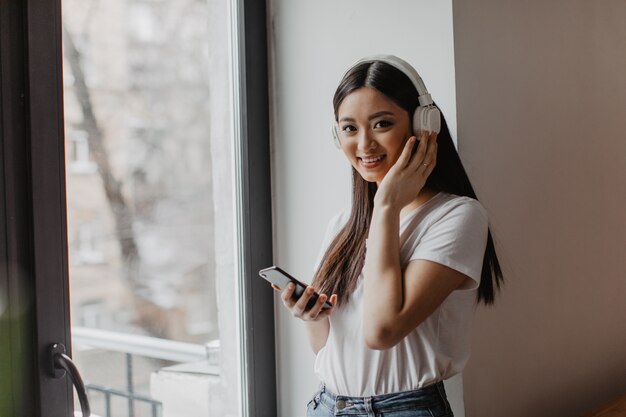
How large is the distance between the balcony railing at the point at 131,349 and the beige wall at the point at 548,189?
0.70 meters

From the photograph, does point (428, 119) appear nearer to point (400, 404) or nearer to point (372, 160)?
point (372, 160)

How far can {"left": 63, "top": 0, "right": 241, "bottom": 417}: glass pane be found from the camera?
1497mm

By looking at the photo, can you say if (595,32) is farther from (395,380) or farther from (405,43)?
(395,380)

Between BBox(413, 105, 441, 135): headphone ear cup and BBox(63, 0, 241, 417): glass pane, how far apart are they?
684 mm

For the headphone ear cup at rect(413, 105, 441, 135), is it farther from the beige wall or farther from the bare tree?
the bare tree

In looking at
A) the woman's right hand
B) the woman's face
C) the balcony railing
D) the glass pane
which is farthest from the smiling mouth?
the balcony railing

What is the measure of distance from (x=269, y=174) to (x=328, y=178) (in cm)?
20

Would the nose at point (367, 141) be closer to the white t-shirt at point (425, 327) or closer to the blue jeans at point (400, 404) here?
the white t-shirt at point (425, 327)

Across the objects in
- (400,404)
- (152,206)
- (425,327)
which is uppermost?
(152,206)

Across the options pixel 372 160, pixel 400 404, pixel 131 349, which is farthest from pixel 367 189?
pixel 131 349

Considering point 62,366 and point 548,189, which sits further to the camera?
point 548,189

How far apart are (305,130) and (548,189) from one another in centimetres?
69

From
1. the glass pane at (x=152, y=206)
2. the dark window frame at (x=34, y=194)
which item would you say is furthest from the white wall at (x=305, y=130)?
the dark window frame at (x=34, y=194)

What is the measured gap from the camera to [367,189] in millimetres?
1467
